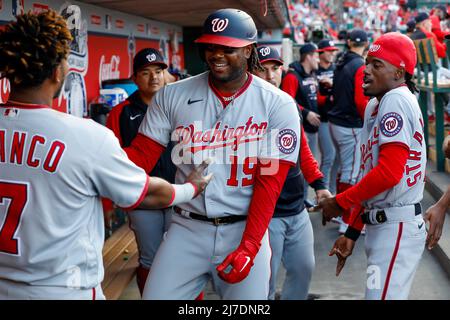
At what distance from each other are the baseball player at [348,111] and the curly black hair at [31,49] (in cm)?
524

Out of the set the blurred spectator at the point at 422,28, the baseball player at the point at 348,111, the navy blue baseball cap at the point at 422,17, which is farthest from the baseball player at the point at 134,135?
the navy blue baseball cap at the point at 422,17

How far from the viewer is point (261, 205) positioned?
3104mm

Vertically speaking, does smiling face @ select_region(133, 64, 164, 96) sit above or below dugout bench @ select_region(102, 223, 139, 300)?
above

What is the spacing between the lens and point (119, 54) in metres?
8.11

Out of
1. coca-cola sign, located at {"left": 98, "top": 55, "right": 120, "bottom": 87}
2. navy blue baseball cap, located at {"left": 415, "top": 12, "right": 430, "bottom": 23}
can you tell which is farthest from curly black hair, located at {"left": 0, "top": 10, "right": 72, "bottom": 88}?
navy blue baseball cap, located at {"left": 415, "top": 12, "right": 430, "bottom": 23}

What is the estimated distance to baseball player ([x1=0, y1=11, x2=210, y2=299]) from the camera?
235 cm

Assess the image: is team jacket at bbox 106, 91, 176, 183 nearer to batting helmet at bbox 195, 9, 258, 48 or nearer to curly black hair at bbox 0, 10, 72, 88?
batting helmet at bbox 195, 9, 258, 48

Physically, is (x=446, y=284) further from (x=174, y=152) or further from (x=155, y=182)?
(x=155, y=182)

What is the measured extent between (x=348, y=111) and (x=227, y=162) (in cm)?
449

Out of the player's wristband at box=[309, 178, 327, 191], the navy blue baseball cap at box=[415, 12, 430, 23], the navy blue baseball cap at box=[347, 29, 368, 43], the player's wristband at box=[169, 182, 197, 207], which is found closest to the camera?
the player's wristband at box=[169, 182, 197, 207]

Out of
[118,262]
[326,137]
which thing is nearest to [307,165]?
[118,262]

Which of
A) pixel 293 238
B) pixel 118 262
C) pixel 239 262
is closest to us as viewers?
pixel 239 262

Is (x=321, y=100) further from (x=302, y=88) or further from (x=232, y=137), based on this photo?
(x=232, y=137)

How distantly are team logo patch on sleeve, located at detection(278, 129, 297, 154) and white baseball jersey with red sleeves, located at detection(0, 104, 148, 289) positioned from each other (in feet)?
3.05
